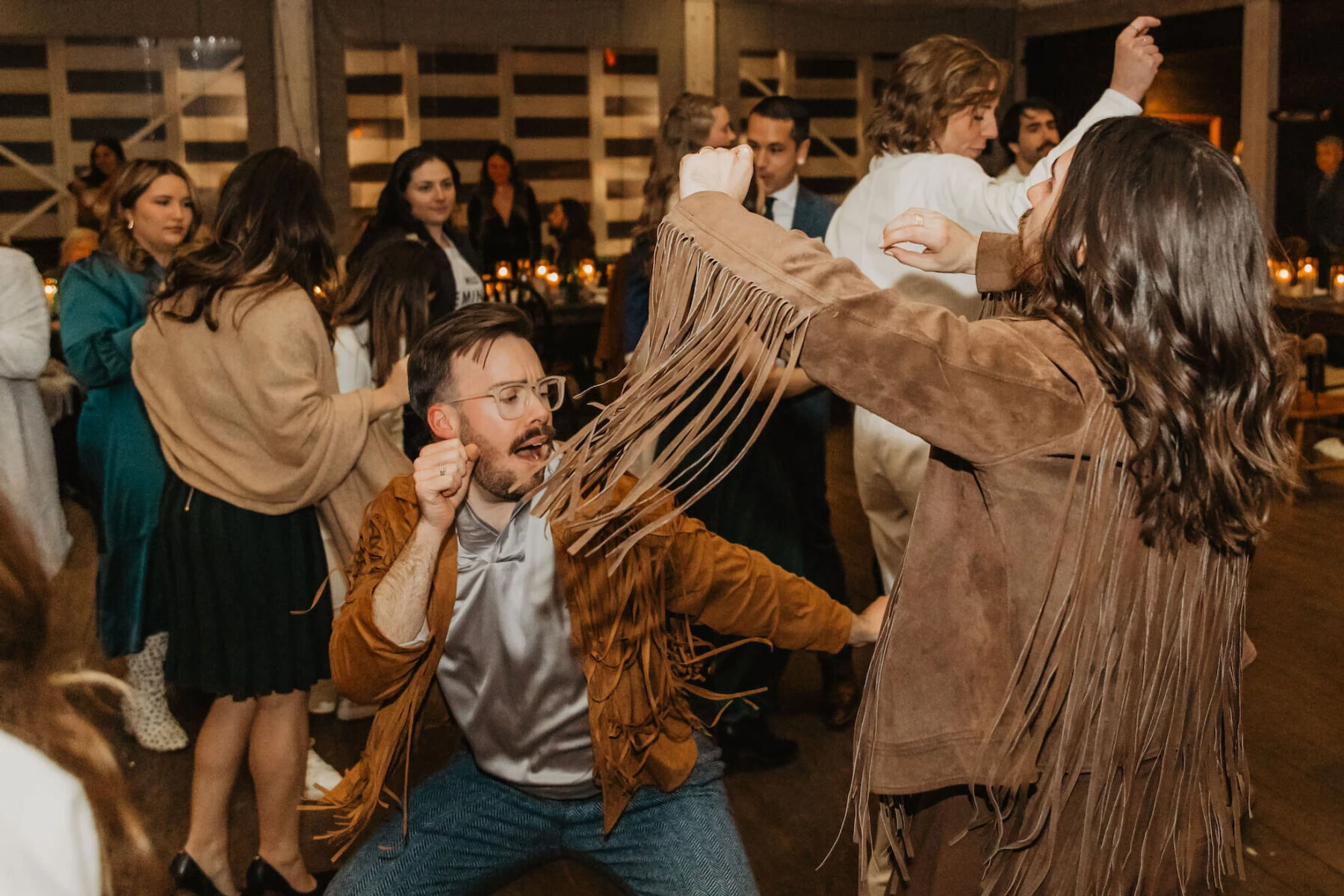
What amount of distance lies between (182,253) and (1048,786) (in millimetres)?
1940

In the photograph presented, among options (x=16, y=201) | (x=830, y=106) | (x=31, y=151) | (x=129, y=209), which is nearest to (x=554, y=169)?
(x=830, y=106)

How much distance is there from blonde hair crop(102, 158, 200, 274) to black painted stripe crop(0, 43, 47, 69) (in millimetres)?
4885

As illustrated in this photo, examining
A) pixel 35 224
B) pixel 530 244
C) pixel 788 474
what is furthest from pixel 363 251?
pixel 35 224

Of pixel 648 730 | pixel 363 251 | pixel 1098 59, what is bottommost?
pixel 648 730

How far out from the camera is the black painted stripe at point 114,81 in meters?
7.38

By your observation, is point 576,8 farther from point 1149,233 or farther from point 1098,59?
point 1149,233

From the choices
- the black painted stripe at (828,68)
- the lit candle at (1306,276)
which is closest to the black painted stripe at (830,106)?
the black painted stripe at (828,68)

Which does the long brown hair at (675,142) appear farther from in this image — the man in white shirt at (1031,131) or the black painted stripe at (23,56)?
the black painted stripe at (23,56)

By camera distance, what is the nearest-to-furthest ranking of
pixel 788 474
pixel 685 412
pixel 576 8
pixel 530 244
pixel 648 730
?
1. pixel 648 730
2. pixel 685 412
3. pixel 788 474
4. pixel 530 244
5. pixel 576 8

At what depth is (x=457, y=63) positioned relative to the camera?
8.04 m

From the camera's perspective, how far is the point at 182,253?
2.49 meters

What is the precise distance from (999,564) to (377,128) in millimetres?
7349

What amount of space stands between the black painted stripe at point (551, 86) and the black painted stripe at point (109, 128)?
7.51 feet

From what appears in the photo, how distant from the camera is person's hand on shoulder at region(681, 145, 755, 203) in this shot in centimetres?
137
